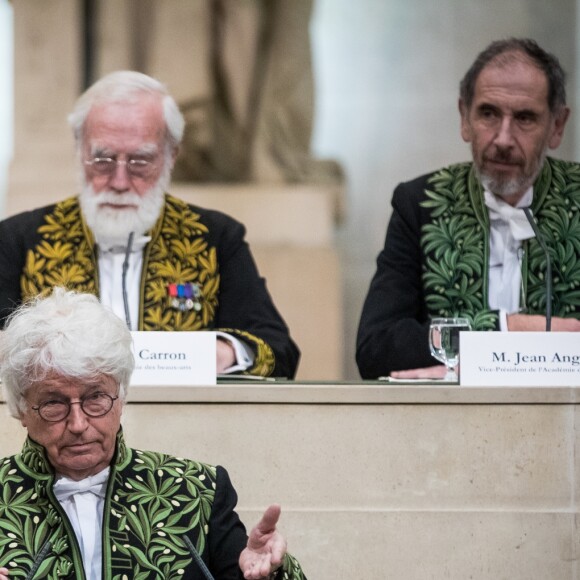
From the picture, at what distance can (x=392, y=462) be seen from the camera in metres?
4.39

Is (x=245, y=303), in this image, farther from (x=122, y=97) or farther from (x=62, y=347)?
(x=62, y=347)

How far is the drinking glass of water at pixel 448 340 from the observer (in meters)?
4.47

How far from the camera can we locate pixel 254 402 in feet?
14.4

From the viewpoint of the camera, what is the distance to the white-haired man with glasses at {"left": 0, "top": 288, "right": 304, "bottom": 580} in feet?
11.8

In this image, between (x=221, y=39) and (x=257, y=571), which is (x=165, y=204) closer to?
(x=257, y=571)

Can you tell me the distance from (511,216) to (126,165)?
1.13m

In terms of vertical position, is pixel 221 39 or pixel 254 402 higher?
pixel 221 39

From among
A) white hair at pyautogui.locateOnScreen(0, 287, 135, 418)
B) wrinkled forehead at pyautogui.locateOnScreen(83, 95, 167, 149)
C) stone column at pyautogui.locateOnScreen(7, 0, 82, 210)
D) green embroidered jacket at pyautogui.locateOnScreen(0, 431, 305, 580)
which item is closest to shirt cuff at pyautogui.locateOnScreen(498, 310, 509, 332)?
wrinkled forehead at pyautogui.locateOnScreen(83, 95, 167, 149)

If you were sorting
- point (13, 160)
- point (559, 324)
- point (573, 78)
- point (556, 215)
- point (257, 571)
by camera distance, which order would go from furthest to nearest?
point (573, 78), point (13, 160), point (556, 215), point (559, 324), point (257, 571)

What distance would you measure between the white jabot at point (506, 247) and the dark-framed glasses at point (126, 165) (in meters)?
0.99

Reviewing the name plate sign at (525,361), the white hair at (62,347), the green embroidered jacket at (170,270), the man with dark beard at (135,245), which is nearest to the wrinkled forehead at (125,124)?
the man with dark beard at (135,245)

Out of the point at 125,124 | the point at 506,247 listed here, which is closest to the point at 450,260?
the point at 506,247

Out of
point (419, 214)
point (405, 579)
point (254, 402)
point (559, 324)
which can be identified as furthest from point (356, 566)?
point (419, 214)

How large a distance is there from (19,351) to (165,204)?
171cm
